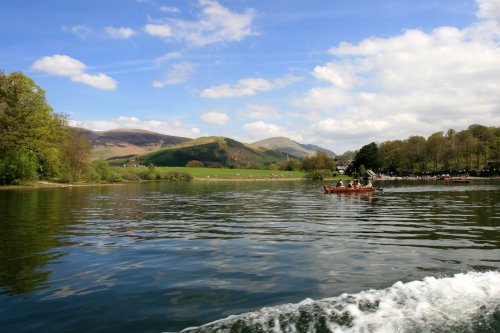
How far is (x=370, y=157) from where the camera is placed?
615 feet

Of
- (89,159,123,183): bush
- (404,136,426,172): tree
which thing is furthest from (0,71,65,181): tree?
(404,136,426,172): tree

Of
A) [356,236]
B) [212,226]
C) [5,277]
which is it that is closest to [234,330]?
[5,277]

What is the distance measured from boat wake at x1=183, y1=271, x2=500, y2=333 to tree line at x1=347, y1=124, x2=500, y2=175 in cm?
16472

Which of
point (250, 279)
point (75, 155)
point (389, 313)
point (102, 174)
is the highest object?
point (75, 155)

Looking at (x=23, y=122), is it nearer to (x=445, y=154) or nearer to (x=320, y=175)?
(x=320, y=175)

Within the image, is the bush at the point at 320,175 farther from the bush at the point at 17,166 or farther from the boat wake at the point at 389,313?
the boat wake at the point at 389,313

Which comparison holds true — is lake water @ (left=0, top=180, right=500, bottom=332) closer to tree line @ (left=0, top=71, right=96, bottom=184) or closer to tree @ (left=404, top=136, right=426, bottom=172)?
tree line @ (left=0, top=71, right=96, bottom=184)

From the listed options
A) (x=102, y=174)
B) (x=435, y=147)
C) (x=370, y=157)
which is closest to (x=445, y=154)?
(x=435, y=147)

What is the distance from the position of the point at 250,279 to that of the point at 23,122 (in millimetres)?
72767

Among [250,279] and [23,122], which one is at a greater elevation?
[23,122]

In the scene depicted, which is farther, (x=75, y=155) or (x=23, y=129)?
(x=75, y=155)

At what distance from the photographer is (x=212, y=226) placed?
24.3 m

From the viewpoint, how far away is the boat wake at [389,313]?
7840 mm

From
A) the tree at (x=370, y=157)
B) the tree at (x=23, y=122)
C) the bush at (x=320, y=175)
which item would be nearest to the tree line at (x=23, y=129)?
the tree at (x=23, y=122)
